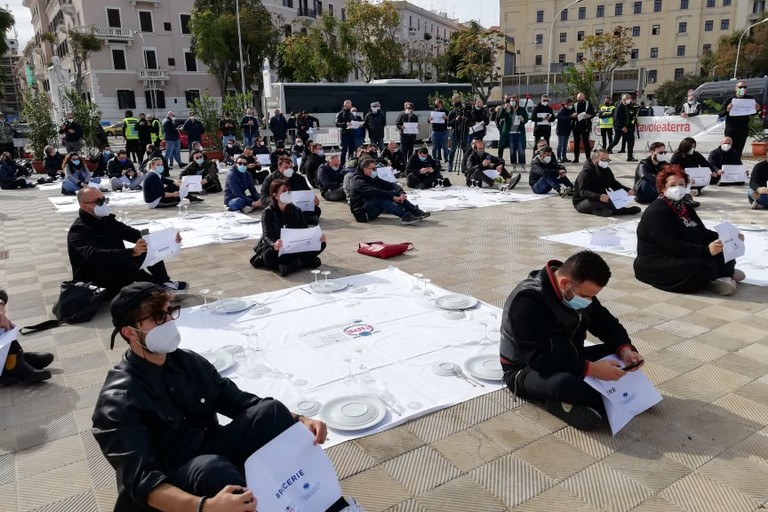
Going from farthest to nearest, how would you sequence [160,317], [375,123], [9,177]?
[375,123] → [9,177] → [160,317]

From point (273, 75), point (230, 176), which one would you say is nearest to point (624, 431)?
point (230, 176)

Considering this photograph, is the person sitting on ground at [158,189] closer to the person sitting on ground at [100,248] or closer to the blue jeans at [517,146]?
the person sitting on ground at [100,248]

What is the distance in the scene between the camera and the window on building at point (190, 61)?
1986 inches

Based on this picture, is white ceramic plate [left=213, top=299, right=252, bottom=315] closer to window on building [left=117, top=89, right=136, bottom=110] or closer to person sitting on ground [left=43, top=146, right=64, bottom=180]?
person sitting on ground [left=43, top=146, right=64, bottom=180]

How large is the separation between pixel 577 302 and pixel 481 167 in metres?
10.9

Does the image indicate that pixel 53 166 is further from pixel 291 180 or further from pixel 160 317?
pixel 160 317

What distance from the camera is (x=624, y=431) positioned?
3.47 meters

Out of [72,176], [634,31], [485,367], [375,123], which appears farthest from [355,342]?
[634,31]

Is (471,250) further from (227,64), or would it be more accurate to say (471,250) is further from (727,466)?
(227,64)

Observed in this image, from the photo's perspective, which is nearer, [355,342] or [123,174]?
[355,342]

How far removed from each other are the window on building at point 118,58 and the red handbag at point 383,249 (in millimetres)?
48667

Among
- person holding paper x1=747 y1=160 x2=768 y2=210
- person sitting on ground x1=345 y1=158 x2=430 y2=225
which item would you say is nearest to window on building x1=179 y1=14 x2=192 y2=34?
person sitting on ground x1=345 y1=158 x2=430 y2=225

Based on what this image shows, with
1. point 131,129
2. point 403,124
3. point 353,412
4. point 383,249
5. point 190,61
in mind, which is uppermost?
point 190,61

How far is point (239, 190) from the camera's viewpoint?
11297mm
